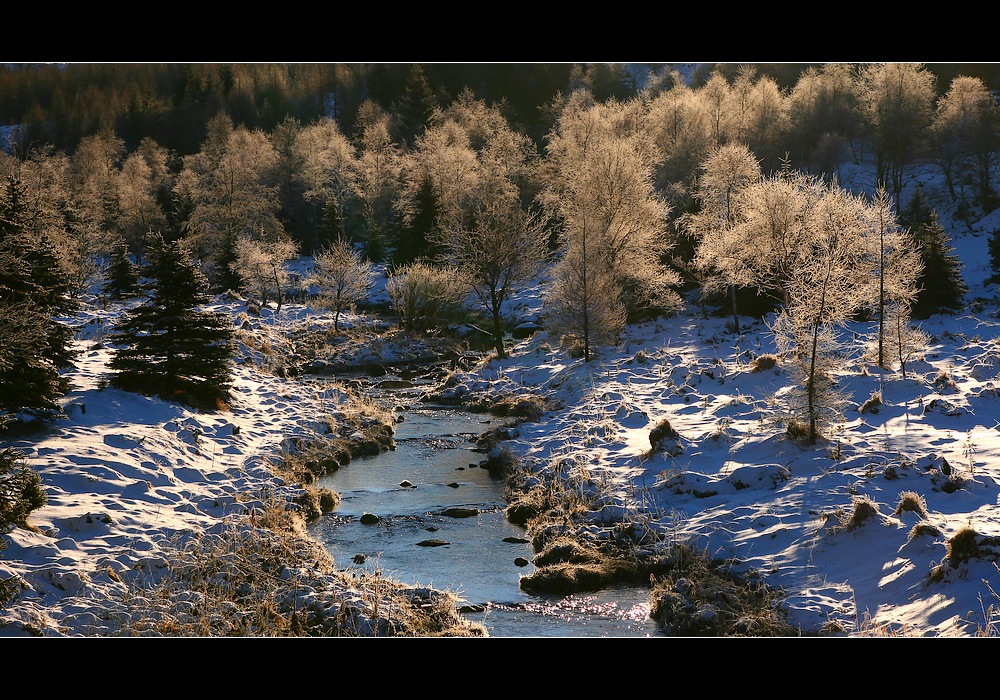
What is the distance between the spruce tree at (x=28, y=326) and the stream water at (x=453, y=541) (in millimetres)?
6303

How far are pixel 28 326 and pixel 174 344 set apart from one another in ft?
25.5

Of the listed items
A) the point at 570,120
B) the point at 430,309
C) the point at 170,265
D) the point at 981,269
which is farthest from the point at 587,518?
the point at 570,120

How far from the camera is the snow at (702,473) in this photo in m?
11.0

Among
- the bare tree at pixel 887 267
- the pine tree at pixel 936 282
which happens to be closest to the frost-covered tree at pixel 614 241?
the bare tree at pixel 887 267

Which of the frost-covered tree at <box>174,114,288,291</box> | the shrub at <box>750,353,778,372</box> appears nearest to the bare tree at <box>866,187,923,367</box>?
the shrub at <box>750,353,778,372</box>

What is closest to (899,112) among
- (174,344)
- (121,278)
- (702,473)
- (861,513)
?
(702,473)

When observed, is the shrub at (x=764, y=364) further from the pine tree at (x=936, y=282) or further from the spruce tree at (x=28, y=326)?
the spruce tree at (x=28, y=326)

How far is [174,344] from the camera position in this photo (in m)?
21.7

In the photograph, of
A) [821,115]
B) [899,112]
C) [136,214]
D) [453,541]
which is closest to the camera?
[453,541]

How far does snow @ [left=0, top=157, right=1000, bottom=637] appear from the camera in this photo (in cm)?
1100

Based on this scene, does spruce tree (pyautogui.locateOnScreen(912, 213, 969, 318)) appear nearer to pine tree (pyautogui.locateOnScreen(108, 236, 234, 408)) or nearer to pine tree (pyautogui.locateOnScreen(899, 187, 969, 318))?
pine tree (pyautogui.locateOnScreen(899, 187, 969, 318))

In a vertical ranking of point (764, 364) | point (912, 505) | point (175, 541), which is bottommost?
point (764, 364)

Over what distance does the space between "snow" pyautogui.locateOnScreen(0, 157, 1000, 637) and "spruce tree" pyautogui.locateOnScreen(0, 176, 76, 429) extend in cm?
73

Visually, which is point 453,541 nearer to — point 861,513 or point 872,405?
point 861,513
